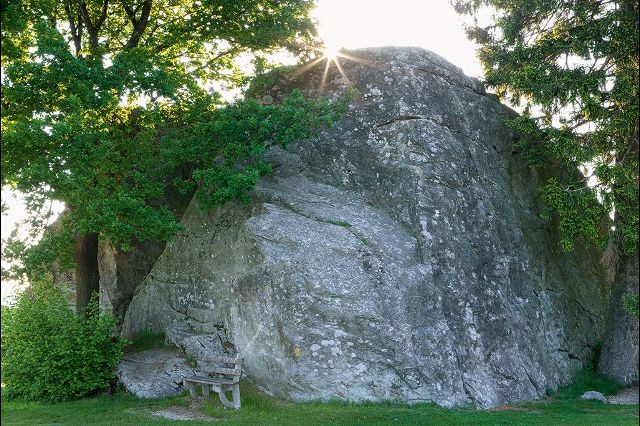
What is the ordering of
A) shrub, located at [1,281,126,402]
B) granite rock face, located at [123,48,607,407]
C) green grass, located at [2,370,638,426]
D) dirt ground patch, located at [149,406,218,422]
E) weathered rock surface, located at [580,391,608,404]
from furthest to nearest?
1. weathered rock surface, located at [580,391,608,404]
2. shrub, located at [1,281,126,402]
3. granite rock face, located at [123,48,607,407]
4. dirt ground patch, located at [149,406,218,422]
5. green grass, located at [2,370,638,426]

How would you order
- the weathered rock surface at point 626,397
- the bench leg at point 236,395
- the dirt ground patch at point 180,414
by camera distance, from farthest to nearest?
the weathered rock surface at point 626,397 < the bench leg at point 236,395 < the dirt ground patch at point 180,414

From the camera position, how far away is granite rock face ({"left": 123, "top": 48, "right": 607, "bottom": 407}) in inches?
590

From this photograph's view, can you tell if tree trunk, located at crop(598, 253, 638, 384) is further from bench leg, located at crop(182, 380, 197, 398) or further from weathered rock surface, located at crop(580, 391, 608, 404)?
bench leg, located at crop(182, 380, 197, 398)

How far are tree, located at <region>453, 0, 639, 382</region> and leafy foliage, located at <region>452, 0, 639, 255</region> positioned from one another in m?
0.03

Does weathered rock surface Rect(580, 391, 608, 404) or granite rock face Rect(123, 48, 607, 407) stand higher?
granite rock face Rect(123, 48, 607, 407)

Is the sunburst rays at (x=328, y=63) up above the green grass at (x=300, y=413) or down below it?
above

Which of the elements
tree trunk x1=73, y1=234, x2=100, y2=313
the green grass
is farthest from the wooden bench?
tree trunk x1=73, y1=234, x2=100, y2=313

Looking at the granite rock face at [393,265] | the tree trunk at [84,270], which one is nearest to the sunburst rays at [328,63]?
the granite rock face at [393,265]

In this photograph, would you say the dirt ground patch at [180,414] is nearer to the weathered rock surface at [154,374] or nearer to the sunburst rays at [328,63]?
the weathered rock surface at [154,374]

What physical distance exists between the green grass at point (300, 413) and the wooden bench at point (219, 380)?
0.87 feet

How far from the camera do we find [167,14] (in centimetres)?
2064

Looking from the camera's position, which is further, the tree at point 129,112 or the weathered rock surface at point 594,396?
the weathered rock surface at point 594,396

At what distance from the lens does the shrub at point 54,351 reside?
612 inches

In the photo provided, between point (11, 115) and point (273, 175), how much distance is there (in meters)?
7.46
